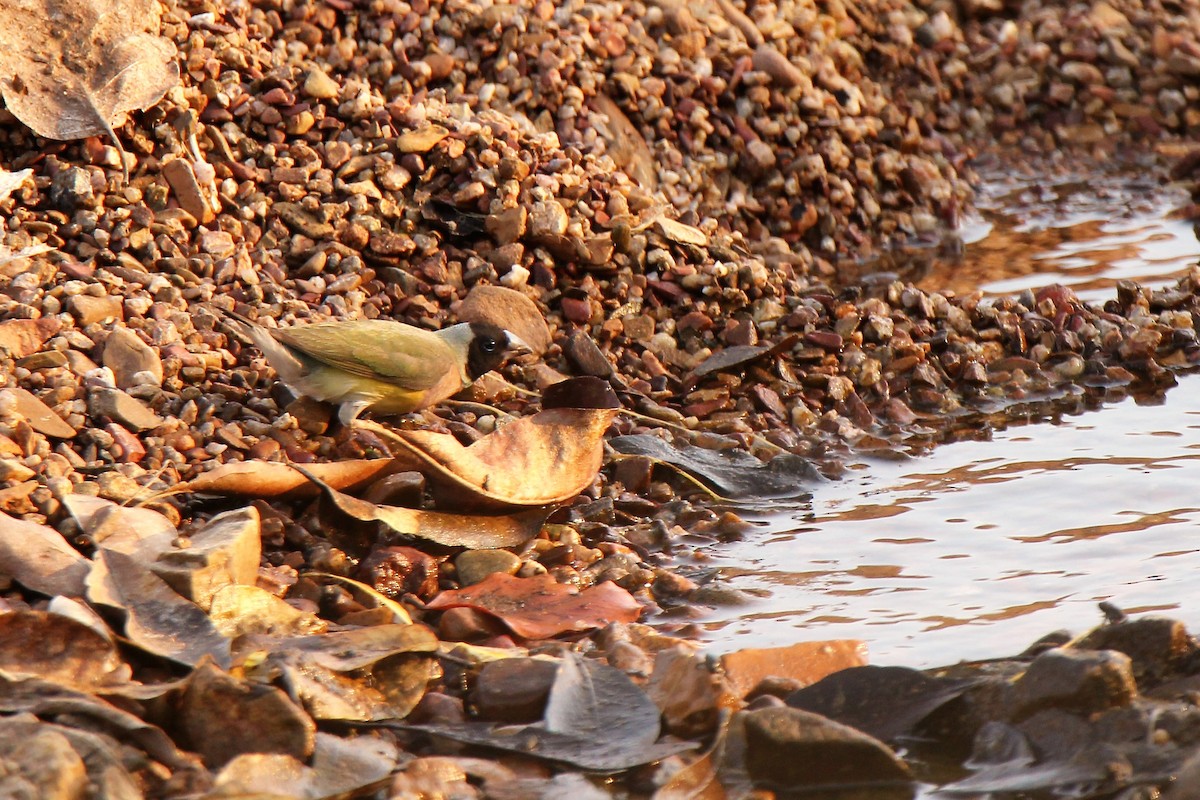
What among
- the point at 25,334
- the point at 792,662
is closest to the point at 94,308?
the point at 25,334

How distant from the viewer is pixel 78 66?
15.6 ft

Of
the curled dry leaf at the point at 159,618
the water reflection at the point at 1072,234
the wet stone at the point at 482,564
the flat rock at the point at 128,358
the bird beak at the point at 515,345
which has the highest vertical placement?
the water reflection at the point at 1072,234

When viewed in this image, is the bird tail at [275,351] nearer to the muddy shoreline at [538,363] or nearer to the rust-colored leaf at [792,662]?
the muddy shoreline at [538,363]

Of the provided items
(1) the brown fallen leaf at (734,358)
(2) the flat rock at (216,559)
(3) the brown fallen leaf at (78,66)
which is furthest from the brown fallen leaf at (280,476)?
(3) the brown fallen leaf at (78,66)

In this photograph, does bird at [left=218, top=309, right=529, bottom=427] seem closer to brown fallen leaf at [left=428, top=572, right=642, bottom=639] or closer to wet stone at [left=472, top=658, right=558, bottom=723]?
brown fallen leaf at [left=428, top=572, right=642, bottom=639]

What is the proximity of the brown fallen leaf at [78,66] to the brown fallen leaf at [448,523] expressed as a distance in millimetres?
1733

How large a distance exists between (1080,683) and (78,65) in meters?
3.75

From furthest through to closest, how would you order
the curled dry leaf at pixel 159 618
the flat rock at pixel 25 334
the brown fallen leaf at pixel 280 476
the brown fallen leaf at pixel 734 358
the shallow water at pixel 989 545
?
1. the brown fallen leaf at pixel 734 358
2. the flat rock at pixel 25 334
3. the brown fallen leaf at pixel 280 476
4. the shallow water at pixel 989 545
5. the curled dry leaf at pixel 159 618

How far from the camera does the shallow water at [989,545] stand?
342 cm

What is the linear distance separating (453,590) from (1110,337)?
296 centimetres

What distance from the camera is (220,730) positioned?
271 centimetres

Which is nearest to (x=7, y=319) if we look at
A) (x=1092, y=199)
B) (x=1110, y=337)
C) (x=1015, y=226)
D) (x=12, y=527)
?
(x=12, y=527)

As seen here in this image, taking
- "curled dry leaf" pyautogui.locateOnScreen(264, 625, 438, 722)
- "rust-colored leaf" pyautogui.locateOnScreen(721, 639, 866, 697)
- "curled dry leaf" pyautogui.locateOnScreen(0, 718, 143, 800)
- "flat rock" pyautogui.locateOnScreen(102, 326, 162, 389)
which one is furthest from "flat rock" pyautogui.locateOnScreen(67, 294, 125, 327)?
"rust-colored leaf" pyautogui.locateOnScreen(721, 639, 866, 697)

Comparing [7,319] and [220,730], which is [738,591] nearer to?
[220,730]
